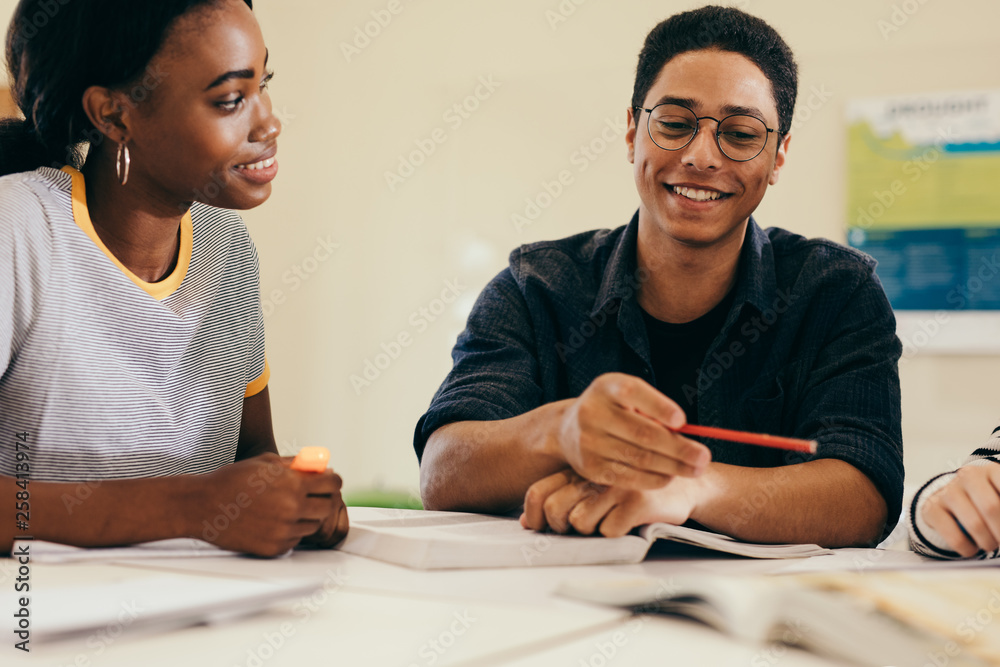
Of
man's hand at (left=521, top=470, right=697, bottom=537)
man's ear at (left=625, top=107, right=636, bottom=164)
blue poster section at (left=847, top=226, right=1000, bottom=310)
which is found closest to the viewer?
man's hand at (left=521, top=470, right=697, bottom=537)

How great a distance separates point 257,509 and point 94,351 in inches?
13.5

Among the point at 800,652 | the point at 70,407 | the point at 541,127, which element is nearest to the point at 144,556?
the point at 70,407

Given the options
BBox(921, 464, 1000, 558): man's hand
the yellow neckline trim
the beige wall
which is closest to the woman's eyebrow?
the yellow neckline trim

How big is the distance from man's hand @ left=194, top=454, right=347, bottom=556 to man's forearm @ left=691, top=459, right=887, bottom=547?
0.46 m

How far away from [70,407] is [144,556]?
29 cm

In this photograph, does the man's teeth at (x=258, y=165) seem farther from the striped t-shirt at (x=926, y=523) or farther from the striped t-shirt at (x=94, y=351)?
the striped t-shirt at (x=926, y=523)

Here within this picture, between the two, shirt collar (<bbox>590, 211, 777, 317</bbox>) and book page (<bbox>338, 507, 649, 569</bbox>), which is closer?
book page (<bbox>338, 507, 649, 569</bbox>)

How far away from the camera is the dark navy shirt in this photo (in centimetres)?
117

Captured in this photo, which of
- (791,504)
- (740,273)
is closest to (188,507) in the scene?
(791,504)

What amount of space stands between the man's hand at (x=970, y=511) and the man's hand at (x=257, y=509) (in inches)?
26.9

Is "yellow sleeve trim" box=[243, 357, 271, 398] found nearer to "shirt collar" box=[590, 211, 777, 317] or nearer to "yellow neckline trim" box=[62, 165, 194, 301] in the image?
"yellow neckline trim" box=[62, 165, 194, 301]

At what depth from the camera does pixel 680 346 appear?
4.60ft

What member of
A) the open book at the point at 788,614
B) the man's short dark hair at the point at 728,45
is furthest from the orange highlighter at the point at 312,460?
the man's short dark hair at the point at 728,45

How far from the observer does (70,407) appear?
1007 millimetres
